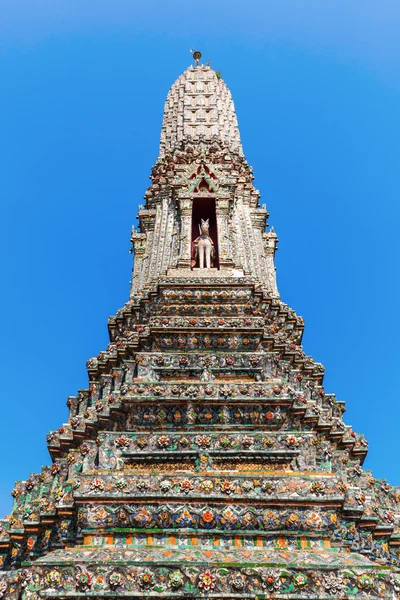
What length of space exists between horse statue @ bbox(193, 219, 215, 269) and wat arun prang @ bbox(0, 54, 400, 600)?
1041mm

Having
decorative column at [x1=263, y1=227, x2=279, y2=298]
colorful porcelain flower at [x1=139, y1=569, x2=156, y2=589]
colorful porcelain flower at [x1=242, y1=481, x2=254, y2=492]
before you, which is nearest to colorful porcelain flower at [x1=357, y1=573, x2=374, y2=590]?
colorful porcelain flower at [x1=242, y1=481, x2=254, y2=492]

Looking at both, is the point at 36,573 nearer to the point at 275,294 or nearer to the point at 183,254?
the point at 183,254

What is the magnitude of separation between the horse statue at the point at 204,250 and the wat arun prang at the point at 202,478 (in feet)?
3.42

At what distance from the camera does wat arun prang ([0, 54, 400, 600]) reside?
768cm

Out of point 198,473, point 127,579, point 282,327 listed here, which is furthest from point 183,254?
point 127,579

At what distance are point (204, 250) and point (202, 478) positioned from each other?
27.6ft

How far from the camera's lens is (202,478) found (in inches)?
354

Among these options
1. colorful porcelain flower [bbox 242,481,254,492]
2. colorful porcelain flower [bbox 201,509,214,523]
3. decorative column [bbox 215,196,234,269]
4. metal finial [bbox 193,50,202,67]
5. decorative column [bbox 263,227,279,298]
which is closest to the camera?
colorful porcelain flower [bbox 201,509,214,523]

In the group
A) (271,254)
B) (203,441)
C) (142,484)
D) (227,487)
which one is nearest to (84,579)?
(142,484)

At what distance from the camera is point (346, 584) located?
7633 mm

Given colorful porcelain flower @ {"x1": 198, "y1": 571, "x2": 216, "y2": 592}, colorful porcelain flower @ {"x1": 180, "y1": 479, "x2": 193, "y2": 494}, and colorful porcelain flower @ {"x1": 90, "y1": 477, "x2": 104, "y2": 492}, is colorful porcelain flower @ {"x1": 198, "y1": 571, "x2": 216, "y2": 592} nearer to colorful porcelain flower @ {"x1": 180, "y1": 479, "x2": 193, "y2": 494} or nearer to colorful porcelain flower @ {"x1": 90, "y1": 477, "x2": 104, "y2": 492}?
colorful porcelain flower @ {"x1": 180, "y1": 479, "x2": 193, "y2": 494}

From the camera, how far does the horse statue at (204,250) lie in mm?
16453

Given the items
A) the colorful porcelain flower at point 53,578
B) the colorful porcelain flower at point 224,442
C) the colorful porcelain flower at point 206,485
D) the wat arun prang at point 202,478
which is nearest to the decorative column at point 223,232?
the wat arun prang at point 202,478

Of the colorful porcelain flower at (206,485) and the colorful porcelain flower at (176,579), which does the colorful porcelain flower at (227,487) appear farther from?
the colorful porcelain flower at (176,579)
